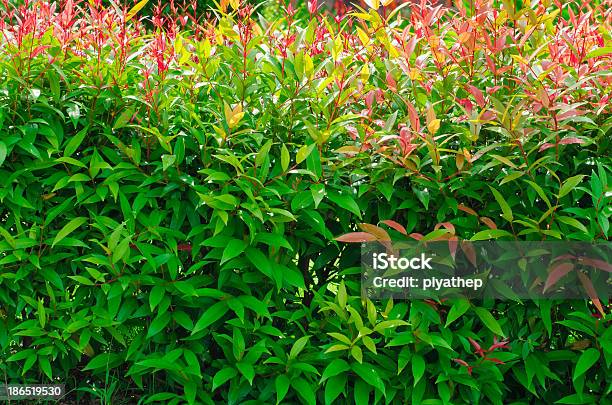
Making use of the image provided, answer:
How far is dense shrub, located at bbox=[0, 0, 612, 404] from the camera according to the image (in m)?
2.76

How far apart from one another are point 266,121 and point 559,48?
4.00 feet

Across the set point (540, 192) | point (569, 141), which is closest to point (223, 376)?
point (540, 192)

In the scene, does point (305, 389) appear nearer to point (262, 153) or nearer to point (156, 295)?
point (156, 295)

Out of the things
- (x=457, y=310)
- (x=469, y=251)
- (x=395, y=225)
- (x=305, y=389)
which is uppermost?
(x=395, y=225)

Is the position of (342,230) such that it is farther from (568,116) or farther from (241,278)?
(568,116)

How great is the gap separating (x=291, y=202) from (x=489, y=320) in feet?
2.78

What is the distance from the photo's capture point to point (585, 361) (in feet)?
9.19

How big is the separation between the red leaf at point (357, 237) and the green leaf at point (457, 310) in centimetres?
40

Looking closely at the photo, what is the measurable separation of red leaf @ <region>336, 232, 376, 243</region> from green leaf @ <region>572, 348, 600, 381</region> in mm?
879

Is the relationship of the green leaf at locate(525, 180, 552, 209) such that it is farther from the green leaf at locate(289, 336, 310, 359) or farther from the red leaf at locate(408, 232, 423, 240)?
the green leaf at locate(289, 336, 310, 359)

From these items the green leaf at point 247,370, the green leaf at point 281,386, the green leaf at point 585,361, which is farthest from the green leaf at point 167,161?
the green leaf at point 585,361

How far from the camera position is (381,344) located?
2.99m

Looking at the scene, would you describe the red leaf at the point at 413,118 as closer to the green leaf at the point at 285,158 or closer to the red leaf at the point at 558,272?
the green leaf at the point at 285,158

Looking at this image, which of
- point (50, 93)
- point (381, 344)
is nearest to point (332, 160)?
point (381, 344)
